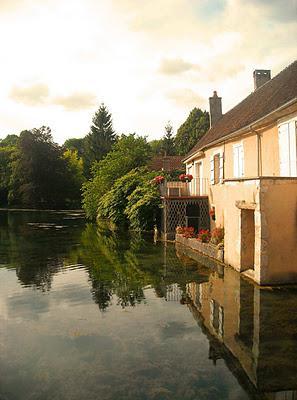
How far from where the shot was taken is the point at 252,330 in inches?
305

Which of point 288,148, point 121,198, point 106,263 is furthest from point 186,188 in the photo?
point 288,148

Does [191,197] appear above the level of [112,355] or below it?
above

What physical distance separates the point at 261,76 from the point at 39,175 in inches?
1824

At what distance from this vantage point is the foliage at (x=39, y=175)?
62312mm

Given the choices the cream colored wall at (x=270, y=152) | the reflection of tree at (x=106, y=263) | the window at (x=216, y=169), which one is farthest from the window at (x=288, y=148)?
the window at (x=216, y=169)

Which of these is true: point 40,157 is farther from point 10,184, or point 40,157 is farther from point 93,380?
point 93,380

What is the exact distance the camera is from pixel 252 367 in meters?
6.15

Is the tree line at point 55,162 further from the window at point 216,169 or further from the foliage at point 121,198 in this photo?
the window at point 216,169

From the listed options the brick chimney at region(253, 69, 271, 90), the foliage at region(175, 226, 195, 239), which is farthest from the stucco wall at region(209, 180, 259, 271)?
the brick chimney at region(253, 69, 271, 90)

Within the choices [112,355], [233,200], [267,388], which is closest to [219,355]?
[267,388]

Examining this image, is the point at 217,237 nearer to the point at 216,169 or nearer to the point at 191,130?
the point at 216,169

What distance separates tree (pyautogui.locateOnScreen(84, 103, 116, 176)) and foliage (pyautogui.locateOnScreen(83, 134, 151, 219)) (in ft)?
88.1

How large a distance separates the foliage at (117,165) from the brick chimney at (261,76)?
16.9 m

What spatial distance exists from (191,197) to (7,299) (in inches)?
518
